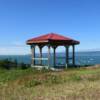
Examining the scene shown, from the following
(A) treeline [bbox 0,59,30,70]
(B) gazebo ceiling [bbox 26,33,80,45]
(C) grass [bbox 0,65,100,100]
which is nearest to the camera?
(C) grass [bbox 0,65,100,100]

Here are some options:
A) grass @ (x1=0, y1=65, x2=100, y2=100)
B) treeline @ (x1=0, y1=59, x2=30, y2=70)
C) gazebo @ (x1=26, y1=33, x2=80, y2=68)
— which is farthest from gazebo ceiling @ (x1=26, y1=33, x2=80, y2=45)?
grass @ (x1=0, y1=65, x2=100, y2=100)

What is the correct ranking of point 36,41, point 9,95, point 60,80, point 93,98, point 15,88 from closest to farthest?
point 93,98
point 9,95
point 15,88
point 60,80
point 36,41

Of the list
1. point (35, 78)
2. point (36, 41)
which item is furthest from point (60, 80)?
point (36, 41)

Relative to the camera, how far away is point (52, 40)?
93.1ft

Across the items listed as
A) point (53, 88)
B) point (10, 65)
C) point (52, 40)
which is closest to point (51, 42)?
point (52, 40)

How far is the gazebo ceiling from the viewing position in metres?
28.3

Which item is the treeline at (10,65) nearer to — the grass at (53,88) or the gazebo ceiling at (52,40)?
the gazebo ceiling at (52,40)

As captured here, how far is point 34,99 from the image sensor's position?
1281cm

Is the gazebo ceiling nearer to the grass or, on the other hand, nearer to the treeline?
the treeline

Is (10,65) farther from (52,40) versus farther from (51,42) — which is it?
(52,40)

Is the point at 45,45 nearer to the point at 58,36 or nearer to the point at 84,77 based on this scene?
the point at 58,36

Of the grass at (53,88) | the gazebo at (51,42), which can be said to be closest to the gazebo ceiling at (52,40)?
the gazebo at (51,42)

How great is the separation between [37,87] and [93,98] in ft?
13.7

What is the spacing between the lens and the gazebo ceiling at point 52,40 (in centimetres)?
2834
